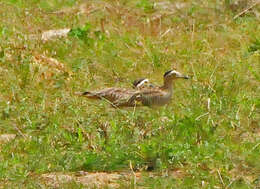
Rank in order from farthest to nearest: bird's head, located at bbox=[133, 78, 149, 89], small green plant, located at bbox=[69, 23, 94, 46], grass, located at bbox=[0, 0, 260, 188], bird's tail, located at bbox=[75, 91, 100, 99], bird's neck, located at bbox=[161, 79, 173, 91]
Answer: small green plant, located at bbox=[69, 23, 94, 46]
bird's head, located at bbox=[133, 78, 149, 89]
bird's neck, located at bbox=[161, 79, 173, 91]
bird's tail, located at bbox=[75, 91, 100, 99]
grass, located at bbox=[0, 0, 260, 188]

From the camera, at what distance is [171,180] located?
8.16 meters

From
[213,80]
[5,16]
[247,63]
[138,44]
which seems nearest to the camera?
[213,80]

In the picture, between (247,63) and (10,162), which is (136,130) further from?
(247,63)

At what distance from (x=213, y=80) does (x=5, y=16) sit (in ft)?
15.0

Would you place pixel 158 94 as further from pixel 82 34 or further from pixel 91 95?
pixel 82 34

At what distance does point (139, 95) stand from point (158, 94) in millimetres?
233

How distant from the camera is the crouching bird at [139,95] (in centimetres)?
1086

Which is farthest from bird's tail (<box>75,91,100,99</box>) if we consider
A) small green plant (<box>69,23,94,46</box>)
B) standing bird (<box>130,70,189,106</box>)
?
small green plant (<box>69,23,94,46</box>)

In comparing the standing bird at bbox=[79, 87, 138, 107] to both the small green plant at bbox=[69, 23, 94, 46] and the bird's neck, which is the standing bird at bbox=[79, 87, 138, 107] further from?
the small green plant at bbox=[69, 23, 94, 46]

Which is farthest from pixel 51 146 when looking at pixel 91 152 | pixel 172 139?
pixel 172 139

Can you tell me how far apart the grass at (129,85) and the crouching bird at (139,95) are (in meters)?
0.15

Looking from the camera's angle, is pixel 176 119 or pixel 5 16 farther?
pixel 5 16

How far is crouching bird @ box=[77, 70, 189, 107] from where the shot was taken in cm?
1086

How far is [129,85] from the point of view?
39.7ft
